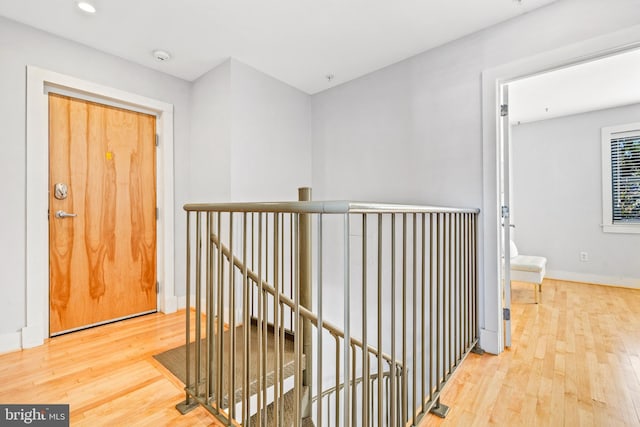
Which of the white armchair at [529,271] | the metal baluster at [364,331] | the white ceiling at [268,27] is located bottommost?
the white armchair at [529,271]

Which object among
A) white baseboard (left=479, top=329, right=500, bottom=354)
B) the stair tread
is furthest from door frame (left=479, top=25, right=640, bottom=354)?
the stair tread

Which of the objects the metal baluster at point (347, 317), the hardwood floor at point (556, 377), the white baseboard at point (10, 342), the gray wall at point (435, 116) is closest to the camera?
the metal baluster at point (347, 317)

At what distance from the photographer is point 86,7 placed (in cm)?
196

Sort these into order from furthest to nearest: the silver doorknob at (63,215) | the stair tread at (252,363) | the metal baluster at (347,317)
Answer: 1. the silver doorknob at (63,215)
2. the stair tread at (252,363)
3. the metal baluster at (347,317)

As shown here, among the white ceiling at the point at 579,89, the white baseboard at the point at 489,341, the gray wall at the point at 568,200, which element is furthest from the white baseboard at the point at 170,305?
the gray wall at the point at 568,200

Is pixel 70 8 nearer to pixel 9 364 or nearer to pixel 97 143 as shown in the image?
pixel 97 143

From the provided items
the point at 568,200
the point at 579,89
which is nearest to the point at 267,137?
the point at 579,89

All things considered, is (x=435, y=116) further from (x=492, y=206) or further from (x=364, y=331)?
(x=364, y=331)

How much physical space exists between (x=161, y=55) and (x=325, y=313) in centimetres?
284

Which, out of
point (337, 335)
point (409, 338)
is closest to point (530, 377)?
point (409, 338)

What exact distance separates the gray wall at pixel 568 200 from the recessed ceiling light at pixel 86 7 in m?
5.18

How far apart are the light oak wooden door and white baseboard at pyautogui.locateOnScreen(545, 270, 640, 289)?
16.8ft

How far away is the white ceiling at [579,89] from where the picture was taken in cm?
278

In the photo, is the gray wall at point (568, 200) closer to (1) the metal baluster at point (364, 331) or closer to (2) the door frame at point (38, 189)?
(1) the metal baluster at point (364, 331)
